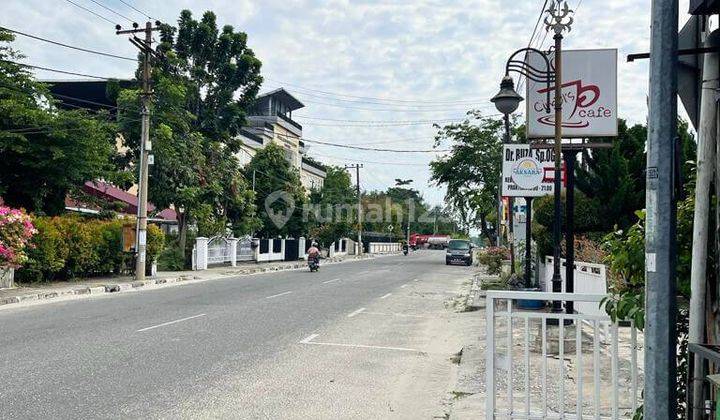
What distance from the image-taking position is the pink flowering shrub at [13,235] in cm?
1784

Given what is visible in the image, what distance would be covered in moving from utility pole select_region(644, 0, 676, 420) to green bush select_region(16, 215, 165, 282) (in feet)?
65.5

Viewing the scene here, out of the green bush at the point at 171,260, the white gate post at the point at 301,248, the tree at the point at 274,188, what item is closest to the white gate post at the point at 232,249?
the green bush at the point at 171,260

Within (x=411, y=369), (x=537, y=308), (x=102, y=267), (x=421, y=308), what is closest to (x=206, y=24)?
(x=102, y=267)

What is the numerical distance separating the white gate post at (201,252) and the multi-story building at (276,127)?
21.5 m

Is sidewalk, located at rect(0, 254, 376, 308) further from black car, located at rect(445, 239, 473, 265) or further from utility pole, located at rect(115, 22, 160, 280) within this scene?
black car, located at rect(445, 239, 473, 265)

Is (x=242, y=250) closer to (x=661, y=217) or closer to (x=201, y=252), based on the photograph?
(x=201, y=252)

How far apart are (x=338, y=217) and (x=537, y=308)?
48.9 m

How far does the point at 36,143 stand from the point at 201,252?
39.1 feet

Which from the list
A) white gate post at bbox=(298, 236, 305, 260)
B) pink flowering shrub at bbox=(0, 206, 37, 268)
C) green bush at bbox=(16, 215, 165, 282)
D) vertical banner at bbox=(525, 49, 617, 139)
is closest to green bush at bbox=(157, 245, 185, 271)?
green bush at bbox=(16, 215, 165, 282)

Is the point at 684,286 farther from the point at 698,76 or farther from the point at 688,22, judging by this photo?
the point at 688,22

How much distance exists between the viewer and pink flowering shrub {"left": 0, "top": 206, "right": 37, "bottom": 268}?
17844 millimetres

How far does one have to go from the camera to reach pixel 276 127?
62.3m

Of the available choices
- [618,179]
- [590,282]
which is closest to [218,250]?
[618,179]

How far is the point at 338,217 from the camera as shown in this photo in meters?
62.4
